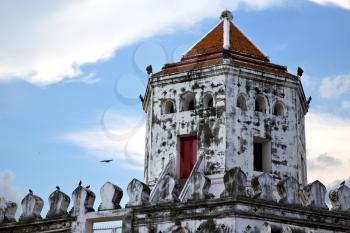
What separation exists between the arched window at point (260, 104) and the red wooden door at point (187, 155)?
2255 millimetres

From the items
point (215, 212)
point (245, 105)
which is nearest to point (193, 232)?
point (215, 212)

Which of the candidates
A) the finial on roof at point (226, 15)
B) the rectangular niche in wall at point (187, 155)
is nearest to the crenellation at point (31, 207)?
the rectangular niche in wall at point (187, 155)

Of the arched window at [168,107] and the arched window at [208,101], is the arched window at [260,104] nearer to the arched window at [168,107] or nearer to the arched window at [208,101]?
the arched window at [208,101]

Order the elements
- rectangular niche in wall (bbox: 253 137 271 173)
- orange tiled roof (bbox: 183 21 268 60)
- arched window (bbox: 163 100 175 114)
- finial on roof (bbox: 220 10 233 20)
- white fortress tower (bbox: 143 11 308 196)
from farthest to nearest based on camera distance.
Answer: finial on roof (bbox: 220 10 233 20), orange tiled roof (bbox: 183 21 268 60), arched window (bbox: 163 100 175 114), rectangular niche in wall (bbox: 253 137 271 173), white fortress tower (bbox: 143 11 308 196)

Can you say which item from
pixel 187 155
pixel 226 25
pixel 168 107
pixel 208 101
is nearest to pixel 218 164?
pixel 187 155

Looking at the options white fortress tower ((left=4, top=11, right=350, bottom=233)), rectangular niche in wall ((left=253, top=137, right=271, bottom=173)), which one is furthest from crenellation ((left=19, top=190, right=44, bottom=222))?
rectangular niche in wall ((left=253, top=137, right=271, bottom=173))

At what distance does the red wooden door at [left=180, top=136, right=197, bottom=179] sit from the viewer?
21172 millimetres

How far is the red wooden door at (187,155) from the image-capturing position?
69.5ft

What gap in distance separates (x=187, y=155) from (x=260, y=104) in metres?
2.87

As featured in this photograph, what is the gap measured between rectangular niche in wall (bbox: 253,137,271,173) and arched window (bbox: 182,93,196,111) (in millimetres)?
2333

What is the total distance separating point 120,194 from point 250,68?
20.0ft

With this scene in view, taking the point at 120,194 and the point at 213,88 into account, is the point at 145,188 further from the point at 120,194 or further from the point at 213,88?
the point at 213,88

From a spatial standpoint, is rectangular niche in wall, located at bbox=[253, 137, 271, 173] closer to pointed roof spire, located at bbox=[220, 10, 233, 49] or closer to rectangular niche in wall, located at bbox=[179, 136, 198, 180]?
rectangular niche in wall, located at bbox=[179, 136, 198, 180]

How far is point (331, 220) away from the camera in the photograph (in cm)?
1808
